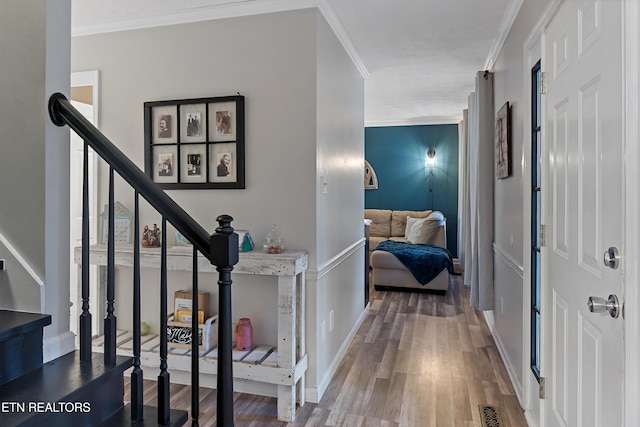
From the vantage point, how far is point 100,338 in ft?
9.46

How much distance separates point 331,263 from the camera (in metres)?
2.99

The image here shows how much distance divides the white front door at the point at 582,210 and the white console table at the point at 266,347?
1.29 m

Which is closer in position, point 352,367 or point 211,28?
point 211,28

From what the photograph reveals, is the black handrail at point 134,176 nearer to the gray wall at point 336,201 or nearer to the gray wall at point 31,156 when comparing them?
the gray wall at point 31,156

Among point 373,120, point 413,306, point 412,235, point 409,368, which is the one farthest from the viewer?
point 373,120

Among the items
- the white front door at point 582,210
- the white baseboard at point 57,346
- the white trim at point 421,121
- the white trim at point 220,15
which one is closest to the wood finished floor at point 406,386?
the white front door at point 582,210

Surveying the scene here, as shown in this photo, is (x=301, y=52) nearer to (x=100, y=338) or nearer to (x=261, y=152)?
(x=261, y=152)

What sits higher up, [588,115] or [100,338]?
[588,115]

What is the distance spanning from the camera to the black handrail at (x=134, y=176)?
4.43ft

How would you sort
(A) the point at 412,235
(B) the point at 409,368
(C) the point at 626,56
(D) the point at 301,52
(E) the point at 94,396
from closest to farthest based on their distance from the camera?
(C) the point at 626,56
(E) the point at 94,396
(D) the point at 301,52
(B) the point at 409,368
(A) the point at 412,235

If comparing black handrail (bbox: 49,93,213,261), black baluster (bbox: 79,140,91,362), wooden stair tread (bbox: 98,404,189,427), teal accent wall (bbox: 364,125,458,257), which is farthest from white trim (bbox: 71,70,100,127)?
teal accent wall (bbox: 364,125,458,257)

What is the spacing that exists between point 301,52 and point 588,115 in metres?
1.70

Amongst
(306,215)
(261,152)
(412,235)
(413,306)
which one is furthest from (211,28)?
(412,235)

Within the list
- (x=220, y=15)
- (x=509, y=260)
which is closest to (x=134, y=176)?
(x=220, y=15)
